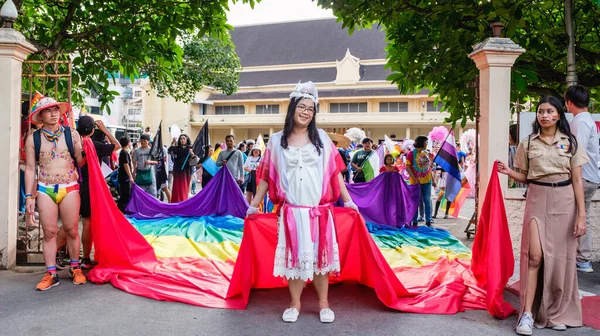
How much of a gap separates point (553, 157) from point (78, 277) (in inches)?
176

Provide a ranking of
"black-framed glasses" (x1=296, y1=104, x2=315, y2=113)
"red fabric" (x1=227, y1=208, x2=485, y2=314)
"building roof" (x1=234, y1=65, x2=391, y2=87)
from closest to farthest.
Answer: "black-framed glasses" (x1=296, y1=104, x2=315, y2=113)
"red fabric" (x1=227, y1=208, x2=485, y2=314)
"building roof" (x1=234, y1=65, x2=391, y2=87)

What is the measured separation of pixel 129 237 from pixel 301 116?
2.46 metres

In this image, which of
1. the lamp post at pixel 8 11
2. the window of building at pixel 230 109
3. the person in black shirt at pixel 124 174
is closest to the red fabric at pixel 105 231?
the lamp post at pixel 8 11

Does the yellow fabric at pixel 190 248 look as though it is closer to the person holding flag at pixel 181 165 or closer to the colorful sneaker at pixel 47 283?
the colorful sneaker at pixel 47 283

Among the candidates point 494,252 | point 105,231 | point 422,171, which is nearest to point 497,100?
point 494,252

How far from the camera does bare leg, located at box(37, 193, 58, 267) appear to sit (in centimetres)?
484

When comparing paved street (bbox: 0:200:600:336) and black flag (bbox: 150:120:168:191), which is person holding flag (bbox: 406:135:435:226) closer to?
paved street (bbox: 0:200:600:336)

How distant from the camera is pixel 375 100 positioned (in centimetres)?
3922

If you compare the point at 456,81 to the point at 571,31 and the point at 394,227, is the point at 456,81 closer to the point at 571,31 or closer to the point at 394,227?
the point at 571,31

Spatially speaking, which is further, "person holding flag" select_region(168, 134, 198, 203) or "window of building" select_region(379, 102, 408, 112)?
"window of building" select_region(379, 102, 408, 112)

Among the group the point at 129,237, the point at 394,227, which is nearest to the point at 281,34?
the point at 394,227

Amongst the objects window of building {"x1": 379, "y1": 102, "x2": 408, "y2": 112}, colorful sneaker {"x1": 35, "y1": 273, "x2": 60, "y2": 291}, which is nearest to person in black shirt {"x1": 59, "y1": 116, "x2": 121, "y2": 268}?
colorful sneaker {"x1": 35, "y1": 273, "x2": 60, "y2": 291}

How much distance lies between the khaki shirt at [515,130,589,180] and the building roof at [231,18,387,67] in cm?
3806

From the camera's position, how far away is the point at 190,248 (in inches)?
270
